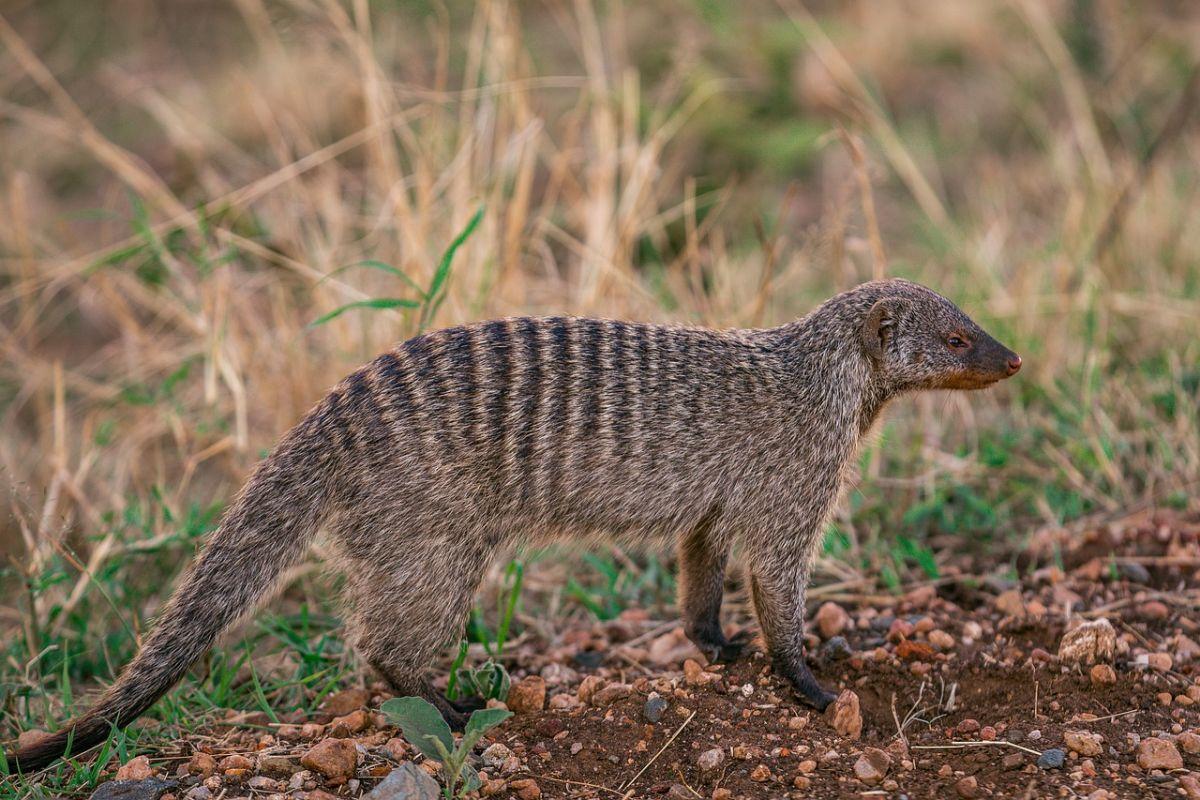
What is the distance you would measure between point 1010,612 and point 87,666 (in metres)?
2.81

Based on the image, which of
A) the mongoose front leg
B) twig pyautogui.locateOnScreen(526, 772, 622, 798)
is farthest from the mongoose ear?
twig pyautogui.locateOnScreen(526, 772, 622, 798)

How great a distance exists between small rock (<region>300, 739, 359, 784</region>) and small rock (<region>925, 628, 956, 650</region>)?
5.28 feet

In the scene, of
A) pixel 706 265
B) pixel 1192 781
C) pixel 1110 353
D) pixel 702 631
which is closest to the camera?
pixel 1192 781

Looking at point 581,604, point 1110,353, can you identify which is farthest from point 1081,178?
point 581,604

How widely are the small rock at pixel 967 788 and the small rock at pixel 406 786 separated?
1.14 metres

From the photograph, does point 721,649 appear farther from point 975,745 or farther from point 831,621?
point 975,745

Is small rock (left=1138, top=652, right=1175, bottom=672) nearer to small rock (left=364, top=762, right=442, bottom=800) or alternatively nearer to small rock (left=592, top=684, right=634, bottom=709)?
small rock (left=592, top=684, right=634, bottom=709)

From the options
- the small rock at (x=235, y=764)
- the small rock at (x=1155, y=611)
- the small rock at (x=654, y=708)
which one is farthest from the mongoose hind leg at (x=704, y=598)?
the small rock at (x=235, y=764)

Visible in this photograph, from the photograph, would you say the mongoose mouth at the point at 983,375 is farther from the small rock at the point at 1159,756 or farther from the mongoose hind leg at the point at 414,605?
the mongoose hind leg at the point at 414,605

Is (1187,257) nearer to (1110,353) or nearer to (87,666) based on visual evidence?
(1110,353)

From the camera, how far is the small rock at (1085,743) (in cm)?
262

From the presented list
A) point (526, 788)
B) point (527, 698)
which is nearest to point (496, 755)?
point (526, 788)

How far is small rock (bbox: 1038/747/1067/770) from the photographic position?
102 inches

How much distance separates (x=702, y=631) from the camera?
3.37 m
